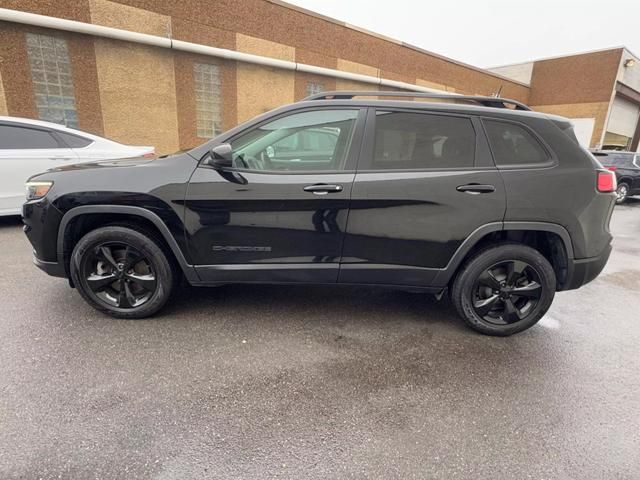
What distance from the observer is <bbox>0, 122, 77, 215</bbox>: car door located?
4.96 m

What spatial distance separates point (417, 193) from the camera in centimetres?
263

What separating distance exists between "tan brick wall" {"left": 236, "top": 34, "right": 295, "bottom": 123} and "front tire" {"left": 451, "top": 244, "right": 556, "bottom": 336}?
37.6ft

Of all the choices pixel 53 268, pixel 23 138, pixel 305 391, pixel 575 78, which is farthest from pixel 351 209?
pixel 575 78

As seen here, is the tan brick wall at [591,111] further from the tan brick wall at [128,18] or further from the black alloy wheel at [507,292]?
the black alloy wheel at [507,292]

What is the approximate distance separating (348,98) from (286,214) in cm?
120

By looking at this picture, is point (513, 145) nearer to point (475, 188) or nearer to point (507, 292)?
point (475, 188)

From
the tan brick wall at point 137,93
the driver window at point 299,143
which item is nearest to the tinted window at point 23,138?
the driver window at point 299,143

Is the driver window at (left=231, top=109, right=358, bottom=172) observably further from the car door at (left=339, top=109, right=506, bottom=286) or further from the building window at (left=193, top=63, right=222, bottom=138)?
the building window at (left=193, top=63, right=222, bottom=138)

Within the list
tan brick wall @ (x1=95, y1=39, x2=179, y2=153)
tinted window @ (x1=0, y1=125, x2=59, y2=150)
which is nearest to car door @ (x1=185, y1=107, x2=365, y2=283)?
tinted window @ (x1=0, y1=125, x2=59, y2=150)

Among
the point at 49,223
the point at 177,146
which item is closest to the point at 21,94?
the point at 177,146

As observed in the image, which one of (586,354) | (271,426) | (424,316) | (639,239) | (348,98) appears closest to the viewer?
(271,426)

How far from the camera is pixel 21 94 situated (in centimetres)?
876

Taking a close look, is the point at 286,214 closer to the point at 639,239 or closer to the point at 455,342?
the point at 455,342

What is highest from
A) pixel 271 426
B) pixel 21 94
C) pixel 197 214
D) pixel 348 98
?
pixel 21 94
